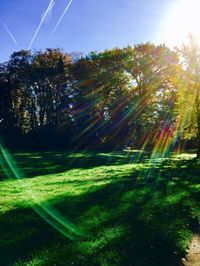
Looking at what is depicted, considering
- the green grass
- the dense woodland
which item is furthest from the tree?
the dense woodland

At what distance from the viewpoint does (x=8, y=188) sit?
16.2 m

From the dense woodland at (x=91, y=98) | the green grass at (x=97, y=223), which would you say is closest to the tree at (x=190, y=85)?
the green grass at (x=97, y=223)

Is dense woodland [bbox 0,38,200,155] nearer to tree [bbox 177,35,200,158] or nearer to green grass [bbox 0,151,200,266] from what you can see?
tree [bbox 177,35,200,158]

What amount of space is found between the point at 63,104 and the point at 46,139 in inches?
360

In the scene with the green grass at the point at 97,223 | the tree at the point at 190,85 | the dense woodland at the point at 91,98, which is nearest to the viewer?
the green grass at the point at 97,223

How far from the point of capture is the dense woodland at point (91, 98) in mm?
60812

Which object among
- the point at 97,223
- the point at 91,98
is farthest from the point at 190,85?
the point at 91,98

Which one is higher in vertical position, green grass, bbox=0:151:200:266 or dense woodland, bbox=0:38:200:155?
dense woodland, bbox=0:38:200:155

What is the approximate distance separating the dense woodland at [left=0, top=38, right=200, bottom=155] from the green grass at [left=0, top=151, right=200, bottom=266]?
4498cm

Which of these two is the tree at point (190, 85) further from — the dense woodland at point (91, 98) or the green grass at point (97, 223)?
the dense woodland at point (91, 98)

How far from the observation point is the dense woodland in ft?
200

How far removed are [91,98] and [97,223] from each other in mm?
56387

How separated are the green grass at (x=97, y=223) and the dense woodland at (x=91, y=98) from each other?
148 ft

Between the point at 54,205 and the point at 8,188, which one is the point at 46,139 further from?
the point at 54,205
